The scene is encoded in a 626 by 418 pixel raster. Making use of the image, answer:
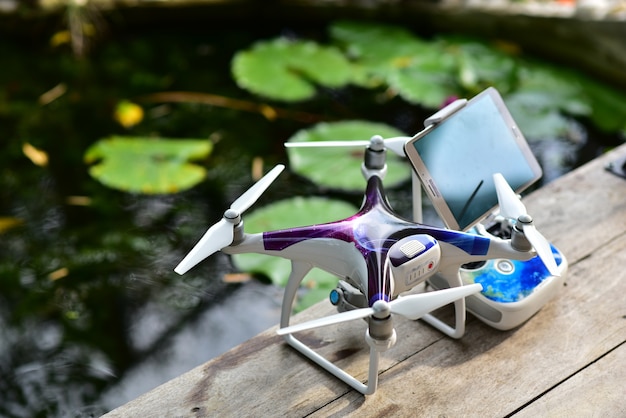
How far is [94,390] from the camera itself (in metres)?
1.62

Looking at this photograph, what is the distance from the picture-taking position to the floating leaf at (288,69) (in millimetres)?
2463

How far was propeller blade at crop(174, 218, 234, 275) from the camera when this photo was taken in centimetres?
95

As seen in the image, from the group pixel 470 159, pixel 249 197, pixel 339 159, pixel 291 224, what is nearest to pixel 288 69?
pixel 339 159

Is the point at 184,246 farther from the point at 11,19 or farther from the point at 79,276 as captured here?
the point at 11,19

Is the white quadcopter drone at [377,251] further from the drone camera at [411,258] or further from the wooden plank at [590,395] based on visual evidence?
the wooden plank at [590,395]

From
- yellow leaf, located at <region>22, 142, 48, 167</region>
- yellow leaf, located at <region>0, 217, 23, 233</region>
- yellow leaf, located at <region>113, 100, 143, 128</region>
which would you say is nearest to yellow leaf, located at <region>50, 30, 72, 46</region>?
yellow leaf, located at <region>113, 100, 143, 128</region>

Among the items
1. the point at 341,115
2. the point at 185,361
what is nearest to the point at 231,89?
the point at 341,115

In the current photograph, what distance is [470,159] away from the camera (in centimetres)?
118

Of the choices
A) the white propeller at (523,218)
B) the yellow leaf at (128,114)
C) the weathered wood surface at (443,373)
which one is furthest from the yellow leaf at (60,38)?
the white propeller at (523,218)

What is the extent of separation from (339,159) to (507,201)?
1136 mm

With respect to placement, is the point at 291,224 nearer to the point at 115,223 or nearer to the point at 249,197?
the point at 115,223

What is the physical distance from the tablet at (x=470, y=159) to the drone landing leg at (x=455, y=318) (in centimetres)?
8

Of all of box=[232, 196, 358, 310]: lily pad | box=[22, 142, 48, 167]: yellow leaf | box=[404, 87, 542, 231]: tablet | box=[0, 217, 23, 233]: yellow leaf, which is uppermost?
box=[404, 87, 542, 231]: tablet

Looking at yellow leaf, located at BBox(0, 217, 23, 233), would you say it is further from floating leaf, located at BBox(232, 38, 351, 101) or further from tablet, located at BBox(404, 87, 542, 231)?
tablet, located at BBox(404, 87, 542, 231)
